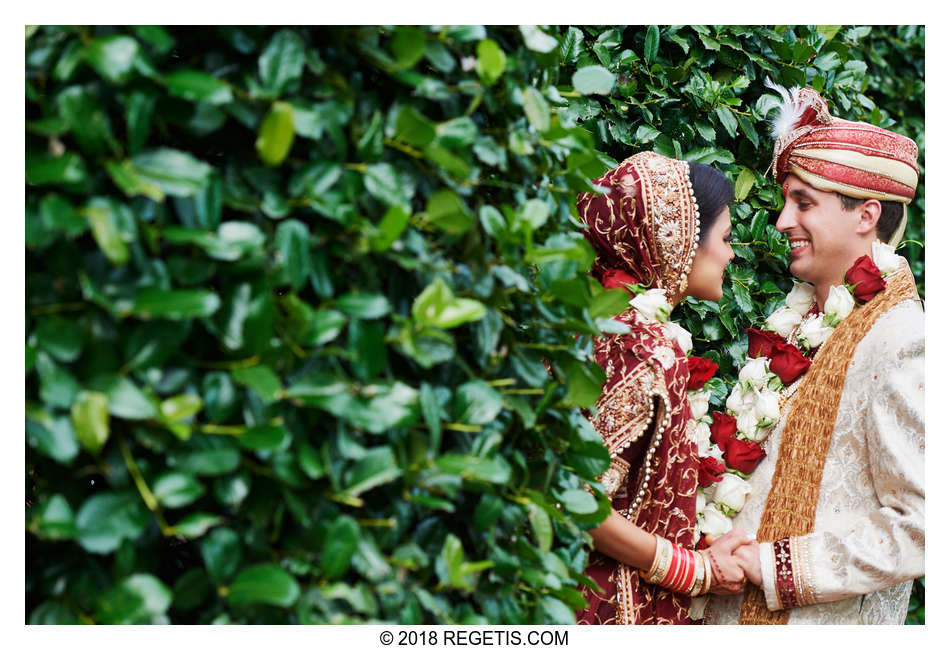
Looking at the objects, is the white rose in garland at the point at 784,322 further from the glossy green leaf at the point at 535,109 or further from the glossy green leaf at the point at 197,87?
the glossy green leaf at the point at 197,87

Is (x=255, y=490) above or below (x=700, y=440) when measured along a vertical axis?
above

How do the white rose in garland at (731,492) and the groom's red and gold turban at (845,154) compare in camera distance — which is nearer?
the white rose in garland at (731,492)

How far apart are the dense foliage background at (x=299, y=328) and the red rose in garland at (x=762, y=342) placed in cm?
139

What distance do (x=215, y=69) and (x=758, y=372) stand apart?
1.94m

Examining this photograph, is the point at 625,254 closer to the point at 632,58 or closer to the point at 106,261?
the point at 632,58

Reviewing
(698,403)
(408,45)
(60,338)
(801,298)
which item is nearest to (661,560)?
(698,403)

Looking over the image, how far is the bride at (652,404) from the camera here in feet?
6.88

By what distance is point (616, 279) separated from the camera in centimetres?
229

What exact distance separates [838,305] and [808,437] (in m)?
0.43

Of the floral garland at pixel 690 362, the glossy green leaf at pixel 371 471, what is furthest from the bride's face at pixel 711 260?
the glossy green leaf at pixel 371 471

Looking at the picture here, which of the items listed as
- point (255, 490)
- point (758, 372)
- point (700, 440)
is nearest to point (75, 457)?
point (255, 490)

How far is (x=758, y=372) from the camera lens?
99.7 inches

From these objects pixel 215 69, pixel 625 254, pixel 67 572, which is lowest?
pixel 625 254
